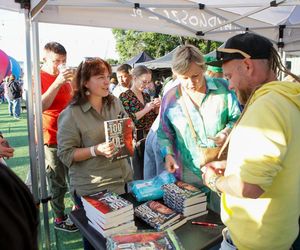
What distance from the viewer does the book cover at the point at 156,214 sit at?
4.90ft

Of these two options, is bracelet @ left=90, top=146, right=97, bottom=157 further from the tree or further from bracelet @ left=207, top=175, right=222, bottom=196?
the tree

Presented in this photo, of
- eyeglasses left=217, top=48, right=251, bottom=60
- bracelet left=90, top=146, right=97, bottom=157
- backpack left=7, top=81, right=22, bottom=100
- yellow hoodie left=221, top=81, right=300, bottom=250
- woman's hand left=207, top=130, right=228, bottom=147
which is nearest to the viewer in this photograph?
yellow hoodie left=221, top=81, right=300, bottom=250

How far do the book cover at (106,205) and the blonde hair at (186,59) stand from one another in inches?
38.6

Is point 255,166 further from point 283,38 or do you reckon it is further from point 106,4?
point 283,38

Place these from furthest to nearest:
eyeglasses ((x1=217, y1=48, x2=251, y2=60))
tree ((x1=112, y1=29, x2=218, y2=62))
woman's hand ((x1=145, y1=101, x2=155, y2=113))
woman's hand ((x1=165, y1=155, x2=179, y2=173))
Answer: tree ((x1=112, y1=29, x2=218, y2=62)), woman's hand ((x1=145, y1=101, x2=155, y2=113)), woman's hand ((x1=165, y1=155, x2=179, y2=173)), eyeglasses ((x1=217, y1=48, x2=251, y2=60))

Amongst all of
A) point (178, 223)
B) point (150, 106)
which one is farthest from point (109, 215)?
point (150, 106)

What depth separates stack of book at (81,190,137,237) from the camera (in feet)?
4.62

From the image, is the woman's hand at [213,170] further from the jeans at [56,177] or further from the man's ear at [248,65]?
the jeans at [56,177]

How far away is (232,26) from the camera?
13.4 ft

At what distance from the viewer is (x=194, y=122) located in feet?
6.66

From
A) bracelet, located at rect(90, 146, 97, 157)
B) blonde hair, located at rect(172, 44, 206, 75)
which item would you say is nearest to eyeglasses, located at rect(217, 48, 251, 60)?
blonde hair, located at rect(172, 44, 206, 75)

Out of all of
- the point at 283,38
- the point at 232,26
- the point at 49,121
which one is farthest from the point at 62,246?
the point at 283,38

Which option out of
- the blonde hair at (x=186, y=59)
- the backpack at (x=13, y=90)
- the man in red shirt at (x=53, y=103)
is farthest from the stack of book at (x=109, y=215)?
the backpack at (x=13, y=90)

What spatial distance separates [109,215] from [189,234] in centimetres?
42
